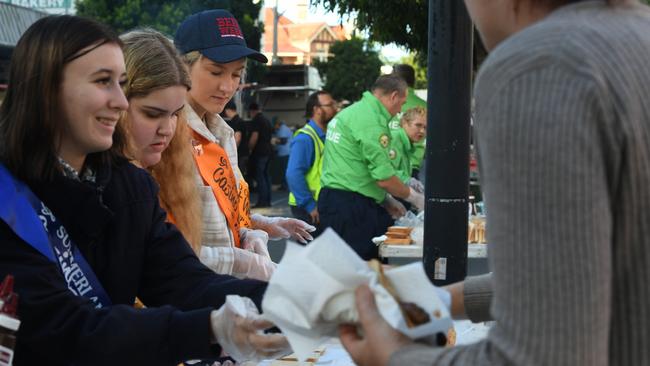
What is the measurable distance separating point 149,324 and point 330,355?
1.40 m

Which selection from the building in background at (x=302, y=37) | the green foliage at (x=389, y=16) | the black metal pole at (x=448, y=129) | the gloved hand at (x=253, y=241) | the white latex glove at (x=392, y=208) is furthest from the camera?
the building in background at (x=302, y=37)

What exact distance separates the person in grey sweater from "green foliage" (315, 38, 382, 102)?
3863cm

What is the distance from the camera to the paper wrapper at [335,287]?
1230mm

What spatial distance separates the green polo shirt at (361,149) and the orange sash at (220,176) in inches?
126

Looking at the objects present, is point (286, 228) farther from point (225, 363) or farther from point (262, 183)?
point (262, 183)

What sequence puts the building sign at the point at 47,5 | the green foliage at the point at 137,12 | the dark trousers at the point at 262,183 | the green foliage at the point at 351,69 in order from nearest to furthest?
the dark trousers at the point at 262,183 < the green foliage at the point at 137,12 < the building sign at the point at 47,5 < the green foliage at the point at 351,69

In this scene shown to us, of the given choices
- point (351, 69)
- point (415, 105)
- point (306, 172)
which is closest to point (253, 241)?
point (306, 172)

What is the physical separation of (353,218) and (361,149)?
537 mm

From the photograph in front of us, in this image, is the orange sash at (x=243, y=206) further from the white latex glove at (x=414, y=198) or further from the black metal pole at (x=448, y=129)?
the white latex glove at (x=414, y=198)

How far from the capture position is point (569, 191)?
1.00 metres

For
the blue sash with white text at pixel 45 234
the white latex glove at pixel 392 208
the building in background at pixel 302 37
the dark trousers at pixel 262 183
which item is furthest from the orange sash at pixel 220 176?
the building in background at pixel 302 37

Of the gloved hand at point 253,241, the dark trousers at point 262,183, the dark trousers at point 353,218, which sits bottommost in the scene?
the dark trousers at point 262,183

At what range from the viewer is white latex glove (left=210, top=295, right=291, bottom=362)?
5.77 feet

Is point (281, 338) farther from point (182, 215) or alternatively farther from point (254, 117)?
point (254, 117)
